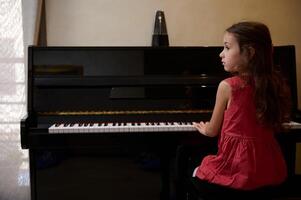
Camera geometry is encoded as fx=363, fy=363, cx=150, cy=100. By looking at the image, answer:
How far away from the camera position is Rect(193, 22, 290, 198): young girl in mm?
1531

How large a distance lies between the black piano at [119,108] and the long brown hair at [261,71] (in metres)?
0.52

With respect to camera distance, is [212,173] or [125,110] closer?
[212,173]

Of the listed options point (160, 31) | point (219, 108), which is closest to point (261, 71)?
point (219, 108)

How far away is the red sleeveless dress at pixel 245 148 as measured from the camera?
61.1 inches

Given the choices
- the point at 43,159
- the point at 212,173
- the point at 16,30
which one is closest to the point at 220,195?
the point at 212,173

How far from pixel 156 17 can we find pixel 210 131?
4.06ft

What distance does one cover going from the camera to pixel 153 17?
2779 mm

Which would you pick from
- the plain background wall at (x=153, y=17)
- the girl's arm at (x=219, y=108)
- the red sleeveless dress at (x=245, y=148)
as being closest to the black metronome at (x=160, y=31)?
the plain background wall at (x=153, y=17)

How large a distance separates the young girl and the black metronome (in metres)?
1.07

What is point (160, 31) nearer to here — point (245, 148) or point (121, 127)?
point (121, 127)

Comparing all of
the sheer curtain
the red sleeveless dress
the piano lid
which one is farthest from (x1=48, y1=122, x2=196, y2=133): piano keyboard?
the sheer curtain

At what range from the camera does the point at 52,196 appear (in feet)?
7.21

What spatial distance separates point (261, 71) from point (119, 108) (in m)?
0.91

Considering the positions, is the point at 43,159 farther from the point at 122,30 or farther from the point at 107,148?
the point at 122,30
